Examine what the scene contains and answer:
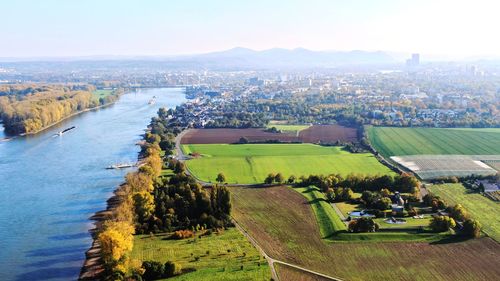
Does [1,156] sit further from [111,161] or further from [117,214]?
[117,214]

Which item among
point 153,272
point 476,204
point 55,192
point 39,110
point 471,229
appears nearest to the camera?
point 153,272

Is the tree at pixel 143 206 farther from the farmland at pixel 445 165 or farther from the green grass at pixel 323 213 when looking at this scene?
the farmland at pixel 445 165

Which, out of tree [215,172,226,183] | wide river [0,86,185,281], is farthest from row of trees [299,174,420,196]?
wide river [0,86,185,281]

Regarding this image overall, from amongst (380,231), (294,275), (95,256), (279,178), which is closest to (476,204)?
(380,231)

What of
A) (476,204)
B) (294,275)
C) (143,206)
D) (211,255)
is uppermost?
(143,206)

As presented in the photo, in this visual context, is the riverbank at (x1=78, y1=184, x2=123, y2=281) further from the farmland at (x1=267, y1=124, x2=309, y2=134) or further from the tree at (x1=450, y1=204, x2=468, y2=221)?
the farmland at (x1=267, y1=124, x2=309, y2=134)

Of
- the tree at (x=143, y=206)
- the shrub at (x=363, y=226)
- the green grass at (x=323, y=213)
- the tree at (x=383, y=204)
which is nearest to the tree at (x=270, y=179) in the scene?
the green grass at (x=323, y=213)

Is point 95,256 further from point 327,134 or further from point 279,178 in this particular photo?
point 327,134

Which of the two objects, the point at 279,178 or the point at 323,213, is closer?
the point at 323,213

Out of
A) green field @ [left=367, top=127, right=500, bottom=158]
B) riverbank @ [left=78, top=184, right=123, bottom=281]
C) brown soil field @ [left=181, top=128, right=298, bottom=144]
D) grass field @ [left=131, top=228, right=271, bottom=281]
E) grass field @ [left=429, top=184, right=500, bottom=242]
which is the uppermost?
green field @ [left=367, top=127, right=500, bottom=158]
